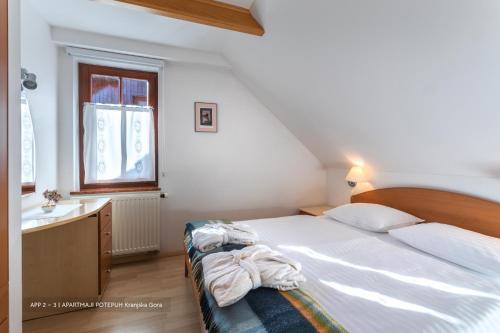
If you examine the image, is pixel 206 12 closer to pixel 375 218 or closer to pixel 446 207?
pixel 375 218

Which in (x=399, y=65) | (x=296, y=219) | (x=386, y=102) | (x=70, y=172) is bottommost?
(x=296, y=219)

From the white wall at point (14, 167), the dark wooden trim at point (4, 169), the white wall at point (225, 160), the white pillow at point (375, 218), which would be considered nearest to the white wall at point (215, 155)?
the white wall at point (225, 160)

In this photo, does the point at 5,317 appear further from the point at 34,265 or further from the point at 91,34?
the point at 91,34

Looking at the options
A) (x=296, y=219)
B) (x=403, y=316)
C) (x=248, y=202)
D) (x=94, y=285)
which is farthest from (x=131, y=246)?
(x=403, y=316)

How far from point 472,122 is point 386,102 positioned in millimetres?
542

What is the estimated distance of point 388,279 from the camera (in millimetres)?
1326

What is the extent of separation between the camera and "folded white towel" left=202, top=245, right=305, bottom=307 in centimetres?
108

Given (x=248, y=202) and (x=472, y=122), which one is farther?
(x=248, y=202)

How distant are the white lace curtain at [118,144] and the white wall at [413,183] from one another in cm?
253

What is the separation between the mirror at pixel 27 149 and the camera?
180 centimetres

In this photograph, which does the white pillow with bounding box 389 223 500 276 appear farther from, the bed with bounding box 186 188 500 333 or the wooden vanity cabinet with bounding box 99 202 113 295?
the wooden vanity cabinet with bounding box 99 202 113 295

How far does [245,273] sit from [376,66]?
5.29ft

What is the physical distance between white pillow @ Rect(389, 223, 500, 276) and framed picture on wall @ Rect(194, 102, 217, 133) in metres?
2.25

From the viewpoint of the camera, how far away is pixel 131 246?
2621 millimetres
